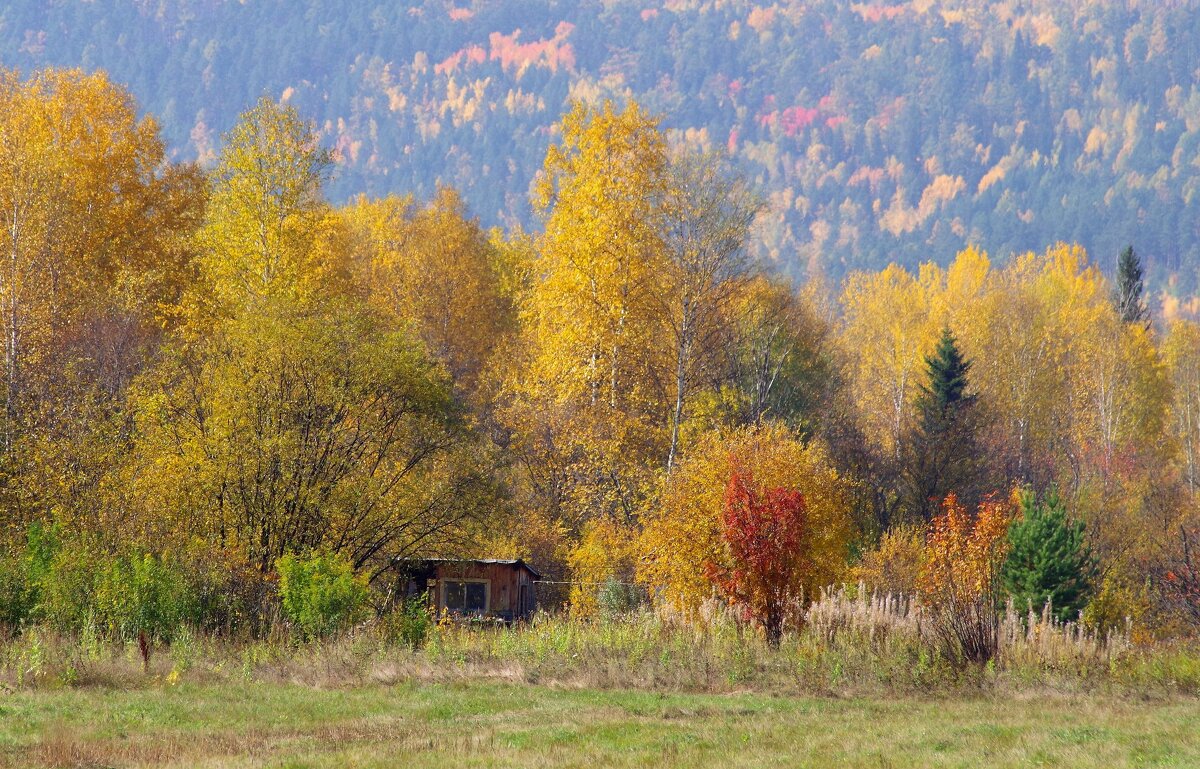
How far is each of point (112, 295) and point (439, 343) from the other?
59.9ft

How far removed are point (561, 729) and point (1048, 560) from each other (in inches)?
929

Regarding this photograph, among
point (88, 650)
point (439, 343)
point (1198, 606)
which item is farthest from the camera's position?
point (439, 343)

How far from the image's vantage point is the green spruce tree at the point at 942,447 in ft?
154

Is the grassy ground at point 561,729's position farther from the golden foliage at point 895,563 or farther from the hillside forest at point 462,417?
the golden foliage at point 895,563

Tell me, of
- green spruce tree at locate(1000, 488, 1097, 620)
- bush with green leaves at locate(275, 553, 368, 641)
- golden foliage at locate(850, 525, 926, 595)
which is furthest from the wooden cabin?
green spruce tree at locate(1000, 488, 1097, 620)

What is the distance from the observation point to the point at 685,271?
3497cm

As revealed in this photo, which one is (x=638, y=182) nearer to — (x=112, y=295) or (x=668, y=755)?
(x=112, y=295)

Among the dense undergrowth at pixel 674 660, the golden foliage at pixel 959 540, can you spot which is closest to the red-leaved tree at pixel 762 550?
the dense undergrowth at pixel 674 660

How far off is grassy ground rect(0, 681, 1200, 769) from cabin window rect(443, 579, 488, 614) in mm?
16974

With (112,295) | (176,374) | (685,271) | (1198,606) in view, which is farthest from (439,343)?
(1198,606)

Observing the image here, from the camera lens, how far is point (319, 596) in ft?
71.8

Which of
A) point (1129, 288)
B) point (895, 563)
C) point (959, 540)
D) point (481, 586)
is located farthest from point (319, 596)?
point (1129, 288)

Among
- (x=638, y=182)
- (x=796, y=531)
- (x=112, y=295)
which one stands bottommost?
(x=796, y=531)

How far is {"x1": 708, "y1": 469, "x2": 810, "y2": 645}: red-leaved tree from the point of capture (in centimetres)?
2369
